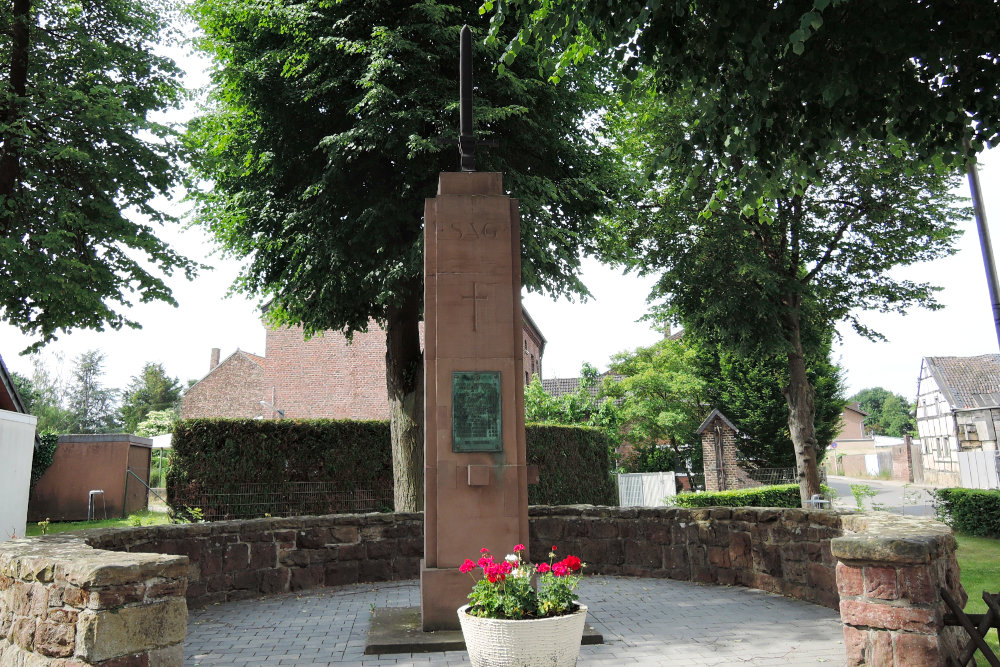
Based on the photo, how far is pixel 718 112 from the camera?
24.5ft

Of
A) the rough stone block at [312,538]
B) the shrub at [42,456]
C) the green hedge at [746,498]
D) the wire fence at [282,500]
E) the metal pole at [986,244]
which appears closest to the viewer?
the rough stone block at [312,538]

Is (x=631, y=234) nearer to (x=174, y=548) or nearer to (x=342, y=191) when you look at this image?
(x=342, y=191)

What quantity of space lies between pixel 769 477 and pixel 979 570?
20.1 m

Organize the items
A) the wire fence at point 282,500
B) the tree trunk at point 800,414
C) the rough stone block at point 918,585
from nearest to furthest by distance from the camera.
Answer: the rough stone block at point 918,585 → the wire fence at point 282,500 → the tree trunk at point 800,414

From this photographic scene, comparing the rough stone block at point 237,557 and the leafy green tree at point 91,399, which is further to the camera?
the leafy green tree at point 91,399

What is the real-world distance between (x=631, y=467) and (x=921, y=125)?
3348 centimetres

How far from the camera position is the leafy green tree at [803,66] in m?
5.95

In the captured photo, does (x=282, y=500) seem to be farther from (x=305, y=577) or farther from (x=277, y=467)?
(x=305, y=577)

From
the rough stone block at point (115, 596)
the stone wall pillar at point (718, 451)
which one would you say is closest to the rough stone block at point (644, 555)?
the rough stone block at point (115, 596)

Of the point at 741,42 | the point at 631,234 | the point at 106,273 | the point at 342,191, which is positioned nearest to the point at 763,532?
the point at 741,42

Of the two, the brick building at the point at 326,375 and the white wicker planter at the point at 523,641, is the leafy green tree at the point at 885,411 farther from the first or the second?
the white wicker planter at the point at 523,641

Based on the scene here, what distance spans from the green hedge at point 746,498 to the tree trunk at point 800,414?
215 cm

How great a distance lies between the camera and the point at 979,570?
10516 millimetres

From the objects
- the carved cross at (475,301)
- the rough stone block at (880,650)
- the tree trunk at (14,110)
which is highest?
the tree trunk at (14,110)
